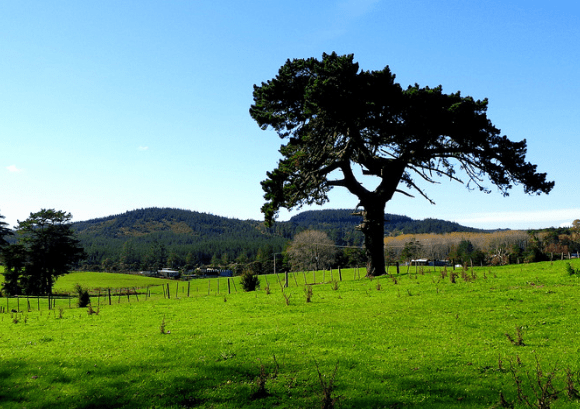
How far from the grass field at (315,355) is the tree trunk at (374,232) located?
1155cm

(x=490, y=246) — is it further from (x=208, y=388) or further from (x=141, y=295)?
(x=208, y=388)

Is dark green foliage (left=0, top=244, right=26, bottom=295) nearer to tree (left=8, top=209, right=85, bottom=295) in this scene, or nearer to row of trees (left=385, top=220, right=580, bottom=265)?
tree (left=8, top=209, right=85, bottom=295)

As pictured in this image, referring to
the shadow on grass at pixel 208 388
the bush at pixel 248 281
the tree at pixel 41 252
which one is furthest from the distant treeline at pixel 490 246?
the shadow on grass at pixel 208 388

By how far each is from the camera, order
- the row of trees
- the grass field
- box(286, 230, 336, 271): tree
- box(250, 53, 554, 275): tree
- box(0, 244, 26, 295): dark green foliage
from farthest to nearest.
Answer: box(286, 230, 336, 271): tree
the row of trees
box(0, 244, 26, 295): dark green foliage
box(250, 53, 554, 275): tree
the grass field

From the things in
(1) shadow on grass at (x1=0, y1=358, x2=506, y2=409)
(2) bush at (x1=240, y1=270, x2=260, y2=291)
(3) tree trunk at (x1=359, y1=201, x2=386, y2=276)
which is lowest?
(2) bush at (x1=240, y1=270, x2=260, y2=291)

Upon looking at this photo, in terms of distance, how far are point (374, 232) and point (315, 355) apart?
20462 millimetres

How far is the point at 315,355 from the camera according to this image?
10.7 meters

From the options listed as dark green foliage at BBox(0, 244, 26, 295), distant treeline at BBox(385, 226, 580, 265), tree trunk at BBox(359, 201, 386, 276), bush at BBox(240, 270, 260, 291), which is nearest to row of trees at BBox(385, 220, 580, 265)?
distant treeline at BBox(385, 226, 580, 265)

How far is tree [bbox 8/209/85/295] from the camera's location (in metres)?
68.2

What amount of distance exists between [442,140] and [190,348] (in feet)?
73.9

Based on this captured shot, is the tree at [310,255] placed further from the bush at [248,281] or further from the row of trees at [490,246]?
the bush at [248,281]

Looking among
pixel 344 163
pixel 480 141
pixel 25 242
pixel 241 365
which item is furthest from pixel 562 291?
pixel 25 242

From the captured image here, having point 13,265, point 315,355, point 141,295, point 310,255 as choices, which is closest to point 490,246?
point 310,255

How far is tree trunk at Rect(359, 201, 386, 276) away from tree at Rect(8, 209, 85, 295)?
188 ft
